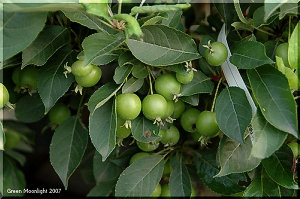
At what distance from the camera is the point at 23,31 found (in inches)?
26.4

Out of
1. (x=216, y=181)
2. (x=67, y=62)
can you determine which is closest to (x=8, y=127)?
(x=67, y=62)

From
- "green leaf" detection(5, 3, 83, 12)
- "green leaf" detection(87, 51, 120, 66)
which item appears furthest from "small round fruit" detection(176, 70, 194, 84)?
"green leaf" detection(5, 3, 83, 12)

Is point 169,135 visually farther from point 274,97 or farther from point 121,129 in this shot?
point 274,97

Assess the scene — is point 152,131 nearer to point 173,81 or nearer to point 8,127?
point 173,81

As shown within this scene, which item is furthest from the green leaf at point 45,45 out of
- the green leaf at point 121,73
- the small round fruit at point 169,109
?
the small round fruit at point 169,109

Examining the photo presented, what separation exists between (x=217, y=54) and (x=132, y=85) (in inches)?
6.5

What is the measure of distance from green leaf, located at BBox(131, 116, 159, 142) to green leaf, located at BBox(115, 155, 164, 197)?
154 mm

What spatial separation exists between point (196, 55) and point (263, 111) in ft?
0.52

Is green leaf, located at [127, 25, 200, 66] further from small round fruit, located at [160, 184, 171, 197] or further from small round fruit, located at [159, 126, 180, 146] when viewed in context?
small round fruit, located at [160, 184, 171, 197]

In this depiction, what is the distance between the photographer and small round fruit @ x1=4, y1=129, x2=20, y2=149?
1.19 metres

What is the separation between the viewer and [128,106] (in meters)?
0.73

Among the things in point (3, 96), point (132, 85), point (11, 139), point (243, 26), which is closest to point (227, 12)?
point (243, 26)

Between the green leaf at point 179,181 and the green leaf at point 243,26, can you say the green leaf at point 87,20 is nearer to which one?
the green leaf at point 243,26

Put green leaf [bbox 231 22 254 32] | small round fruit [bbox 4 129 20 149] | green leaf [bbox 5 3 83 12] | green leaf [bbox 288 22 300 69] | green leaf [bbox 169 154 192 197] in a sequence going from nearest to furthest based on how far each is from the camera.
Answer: green leaf [bbox 5 3 83 12], green leaf [bbox 288 22 300 69], green leaf [bbox 231 22 254 32], green leaf [bbox 169 154 192 197], small round fruit [bbox 4 129 20 149]
